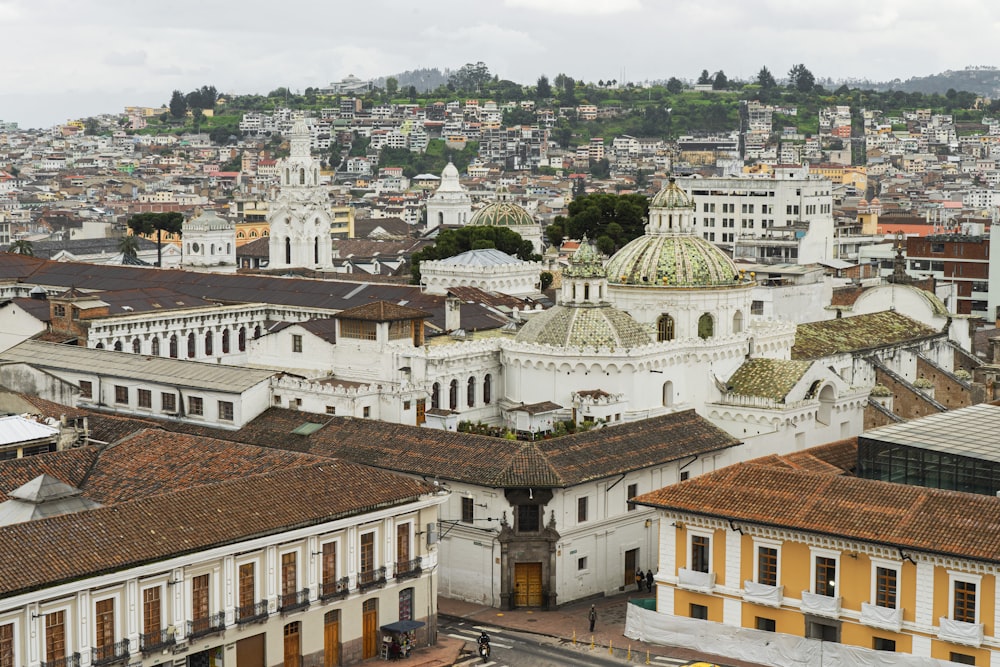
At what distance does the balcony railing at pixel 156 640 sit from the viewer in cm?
4203

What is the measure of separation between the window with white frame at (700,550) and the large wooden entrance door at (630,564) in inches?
340

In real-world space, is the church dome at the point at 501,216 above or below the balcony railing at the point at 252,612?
above

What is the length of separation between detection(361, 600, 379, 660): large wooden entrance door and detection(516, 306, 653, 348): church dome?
20.6 metres

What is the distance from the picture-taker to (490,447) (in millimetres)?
56594

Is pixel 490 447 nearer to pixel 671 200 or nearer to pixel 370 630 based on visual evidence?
pixel 370 630

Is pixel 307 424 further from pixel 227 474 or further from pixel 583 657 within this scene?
pixel 583 657

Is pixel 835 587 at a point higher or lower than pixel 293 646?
higher

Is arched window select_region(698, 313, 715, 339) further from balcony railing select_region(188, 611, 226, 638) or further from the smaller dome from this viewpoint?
balcony railing select_region(188, 611, 226, 638)

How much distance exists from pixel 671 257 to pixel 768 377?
6867 millimetres

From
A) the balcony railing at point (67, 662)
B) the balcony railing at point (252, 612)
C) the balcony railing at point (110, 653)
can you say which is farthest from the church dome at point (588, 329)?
the balcony railing at point (67, 662)

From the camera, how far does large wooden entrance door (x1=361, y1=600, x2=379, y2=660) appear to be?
48438 mm

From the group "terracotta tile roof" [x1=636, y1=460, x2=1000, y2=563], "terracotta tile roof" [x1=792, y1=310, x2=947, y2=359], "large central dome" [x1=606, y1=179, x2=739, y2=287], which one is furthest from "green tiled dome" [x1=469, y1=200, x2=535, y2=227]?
"terracotta tile roof" [x1=636, y1=460, x2=1000, y2=563]

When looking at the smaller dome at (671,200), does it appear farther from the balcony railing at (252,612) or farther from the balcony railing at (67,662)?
the balcony railing at (67,662)

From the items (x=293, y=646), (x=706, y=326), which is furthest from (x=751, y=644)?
(x=706, y=326)
